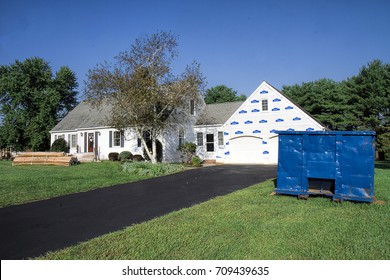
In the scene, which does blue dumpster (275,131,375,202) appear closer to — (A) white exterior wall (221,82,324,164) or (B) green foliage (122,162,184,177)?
(B) green foliage (122,162,184,177)

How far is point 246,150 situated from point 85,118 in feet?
59.9

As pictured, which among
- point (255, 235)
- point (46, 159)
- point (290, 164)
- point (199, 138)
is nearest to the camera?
point (255, 235)

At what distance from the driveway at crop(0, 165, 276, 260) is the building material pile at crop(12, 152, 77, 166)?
1194cm

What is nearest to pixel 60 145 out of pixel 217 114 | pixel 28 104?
pixel 28 104

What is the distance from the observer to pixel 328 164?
8.32 meters

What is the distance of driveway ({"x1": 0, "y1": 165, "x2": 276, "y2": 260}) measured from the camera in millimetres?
5328

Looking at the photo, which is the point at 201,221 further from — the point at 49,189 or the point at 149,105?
the point at 149,105

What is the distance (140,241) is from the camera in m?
5.11

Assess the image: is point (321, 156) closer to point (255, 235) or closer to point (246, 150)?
point (255, 235)

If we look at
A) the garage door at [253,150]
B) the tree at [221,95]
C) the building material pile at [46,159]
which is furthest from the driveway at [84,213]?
the tree at [221,95]

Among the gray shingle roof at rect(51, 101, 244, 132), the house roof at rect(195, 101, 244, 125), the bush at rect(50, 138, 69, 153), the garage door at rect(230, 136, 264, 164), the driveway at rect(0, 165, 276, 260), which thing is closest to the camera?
the driveway at rect(0, 165, 276, 260)

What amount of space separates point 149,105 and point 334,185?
14.1 meters

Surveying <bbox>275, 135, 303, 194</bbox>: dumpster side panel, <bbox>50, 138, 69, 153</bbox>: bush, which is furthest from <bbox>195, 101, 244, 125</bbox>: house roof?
<bbox>275, 135, 303, 194</bbox>: dumpster side panel

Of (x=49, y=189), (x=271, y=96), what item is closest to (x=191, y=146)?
(x=271, y=96)
